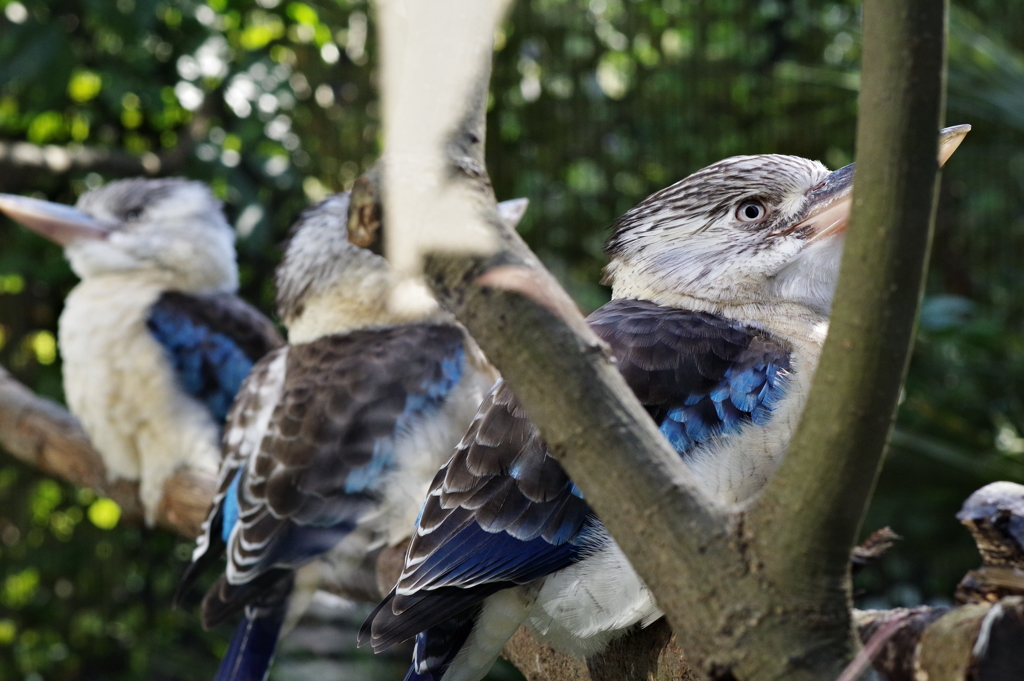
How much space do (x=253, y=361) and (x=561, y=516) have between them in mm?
1834

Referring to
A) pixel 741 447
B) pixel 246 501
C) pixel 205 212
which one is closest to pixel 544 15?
pixel 205 212

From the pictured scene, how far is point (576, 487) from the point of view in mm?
943

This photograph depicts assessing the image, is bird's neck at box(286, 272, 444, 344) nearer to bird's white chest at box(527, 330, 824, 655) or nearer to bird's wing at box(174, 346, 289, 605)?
bird's wing at box(174, 346, 289, 605)

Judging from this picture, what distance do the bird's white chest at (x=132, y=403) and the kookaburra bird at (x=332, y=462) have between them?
556 mm

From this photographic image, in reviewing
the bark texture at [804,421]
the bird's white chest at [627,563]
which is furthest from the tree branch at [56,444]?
the bark texture at [804,421]

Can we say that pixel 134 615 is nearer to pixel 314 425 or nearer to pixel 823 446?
pixel 314 425

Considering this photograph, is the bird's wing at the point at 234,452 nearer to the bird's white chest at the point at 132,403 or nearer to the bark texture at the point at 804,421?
the bird's white chest at the point at 132,403

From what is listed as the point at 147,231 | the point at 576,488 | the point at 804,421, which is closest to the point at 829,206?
the point at 576,488

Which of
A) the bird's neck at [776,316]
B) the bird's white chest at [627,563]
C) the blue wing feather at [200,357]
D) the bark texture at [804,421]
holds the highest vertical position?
the bark texture at [804,421]

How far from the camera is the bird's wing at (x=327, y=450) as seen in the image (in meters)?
1.71

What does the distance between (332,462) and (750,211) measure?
85cm

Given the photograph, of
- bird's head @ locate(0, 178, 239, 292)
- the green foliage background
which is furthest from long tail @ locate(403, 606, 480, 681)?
bird's head @ locate(0, 178, 239, 292)

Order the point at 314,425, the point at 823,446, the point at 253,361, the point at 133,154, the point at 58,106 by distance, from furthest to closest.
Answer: the point at 133,154
the point at 58,106
the point at 253,361
the point at 314,425
the point at 823,446

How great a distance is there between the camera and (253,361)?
2.70m
